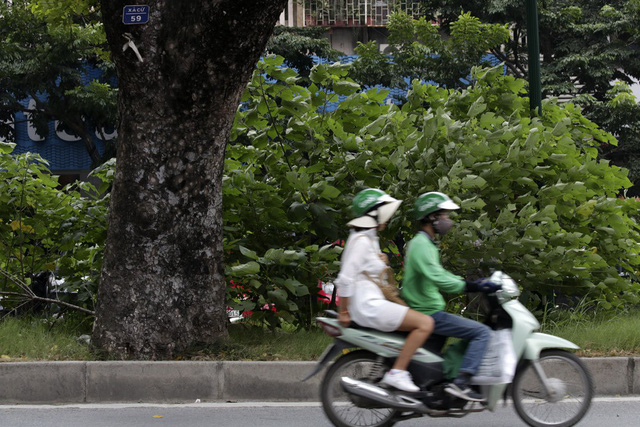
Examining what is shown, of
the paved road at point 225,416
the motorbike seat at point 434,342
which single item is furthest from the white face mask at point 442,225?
the paved road at point 225,416

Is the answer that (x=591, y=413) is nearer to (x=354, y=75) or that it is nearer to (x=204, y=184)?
(x=204, y=184)

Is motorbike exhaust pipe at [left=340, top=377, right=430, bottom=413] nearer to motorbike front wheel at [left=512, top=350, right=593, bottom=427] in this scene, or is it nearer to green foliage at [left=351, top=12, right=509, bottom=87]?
motorbike front wheel at [left=512, top=350, right=593, bottom=427]

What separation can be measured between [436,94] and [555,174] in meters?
1.53

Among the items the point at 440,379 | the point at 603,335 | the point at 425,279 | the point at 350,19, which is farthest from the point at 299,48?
the point at 440,379

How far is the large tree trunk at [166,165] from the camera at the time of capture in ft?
21.9

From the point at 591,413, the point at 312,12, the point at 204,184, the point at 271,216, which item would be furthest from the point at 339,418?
the point at 312,12

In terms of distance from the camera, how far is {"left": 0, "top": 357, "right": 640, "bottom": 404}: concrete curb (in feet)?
20.6

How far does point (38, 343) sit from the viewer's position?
7070 mm

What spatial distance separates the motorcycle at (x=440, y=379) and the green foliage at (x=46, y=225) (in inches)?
147

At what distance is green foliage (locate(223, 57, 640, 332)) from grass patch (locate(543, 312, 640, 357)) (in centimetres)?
45

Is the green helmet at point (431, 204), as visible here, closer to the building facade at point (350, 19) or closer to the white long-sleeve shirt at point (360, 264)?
→ the white long-sleeve shirt at point (360, 264)

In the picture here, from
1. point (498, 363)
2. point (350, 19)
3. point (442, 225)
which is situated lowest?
point (498, 363)

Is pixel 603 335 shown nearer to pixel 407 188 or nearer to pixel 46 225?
pixel 407 188

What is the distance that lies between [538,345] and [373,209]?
1275 millimetres
